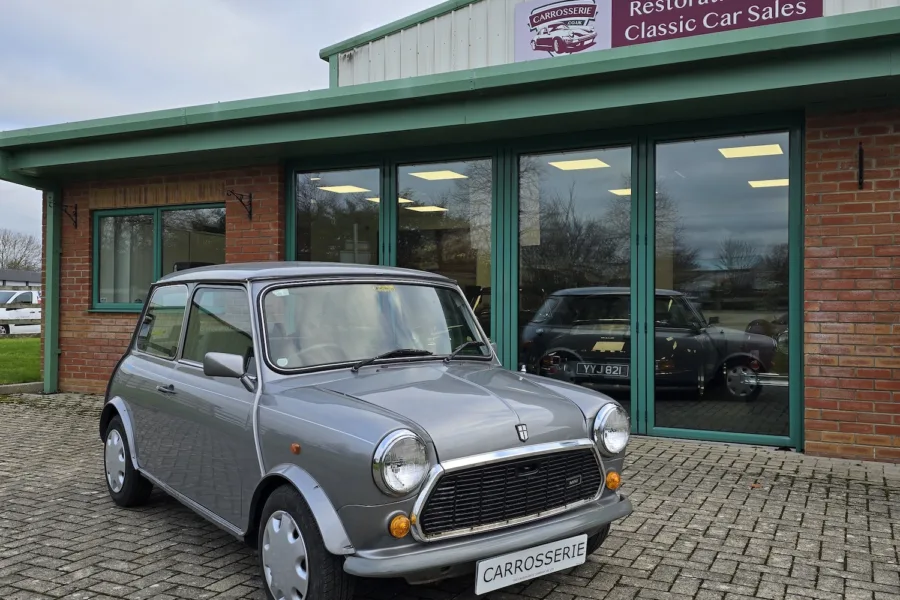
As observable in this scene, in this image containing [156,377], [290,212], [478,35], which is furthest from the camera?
[478,35]

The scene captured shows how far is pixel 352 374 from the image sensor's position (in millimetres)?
3873

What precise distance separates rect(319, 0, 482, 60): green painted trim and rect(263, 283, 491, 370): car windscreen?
Answer: 8295mm

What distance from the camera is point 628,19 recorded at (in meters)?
10.2

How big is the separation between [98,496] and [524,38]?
8.49 m

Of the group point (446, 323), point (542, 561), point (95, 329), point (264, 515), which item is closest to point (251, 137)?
point (95, 329)

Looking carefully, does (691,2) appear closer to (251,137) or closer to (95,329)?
(251,137)

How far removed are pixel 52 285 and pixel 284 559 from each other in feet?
31.8

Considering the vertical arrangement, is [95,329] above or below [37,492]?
above

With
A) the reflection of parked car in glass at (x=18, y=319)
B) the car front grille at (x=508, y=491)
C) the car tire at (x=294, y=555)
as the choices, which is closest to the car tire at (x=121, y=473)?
the car tire at (x=294, y=555)

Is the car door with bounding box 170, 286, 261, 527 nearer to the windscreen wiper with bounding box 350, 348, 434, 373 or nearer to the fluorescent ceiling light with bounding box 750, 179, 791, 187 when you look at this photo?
the windscreen wiper with bounding box 350, 348, 434, 373

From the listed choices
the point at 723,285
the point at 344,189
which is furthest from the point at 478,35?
the point at 723,285

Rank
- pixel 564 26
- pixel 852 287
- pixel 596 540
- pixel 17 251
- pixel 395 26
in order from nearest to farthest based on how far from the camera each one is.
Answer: pixel 596 540 < pixel 852 287 < pixel 564 26 < pixel 395 26 < pixel 17 251

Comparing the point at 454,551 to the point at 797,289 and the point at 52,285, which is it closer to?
the point at 797,289

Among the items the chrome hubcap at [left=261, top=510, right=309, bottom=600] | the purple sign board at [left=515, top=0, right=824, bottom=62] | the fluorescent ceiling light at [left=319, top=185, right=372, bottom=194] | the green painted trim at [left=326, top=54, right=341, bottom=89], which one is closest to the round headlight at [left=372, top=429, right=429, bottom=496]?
the chrome hubcap at [left=261, top=510, right=309, bottom=600]
